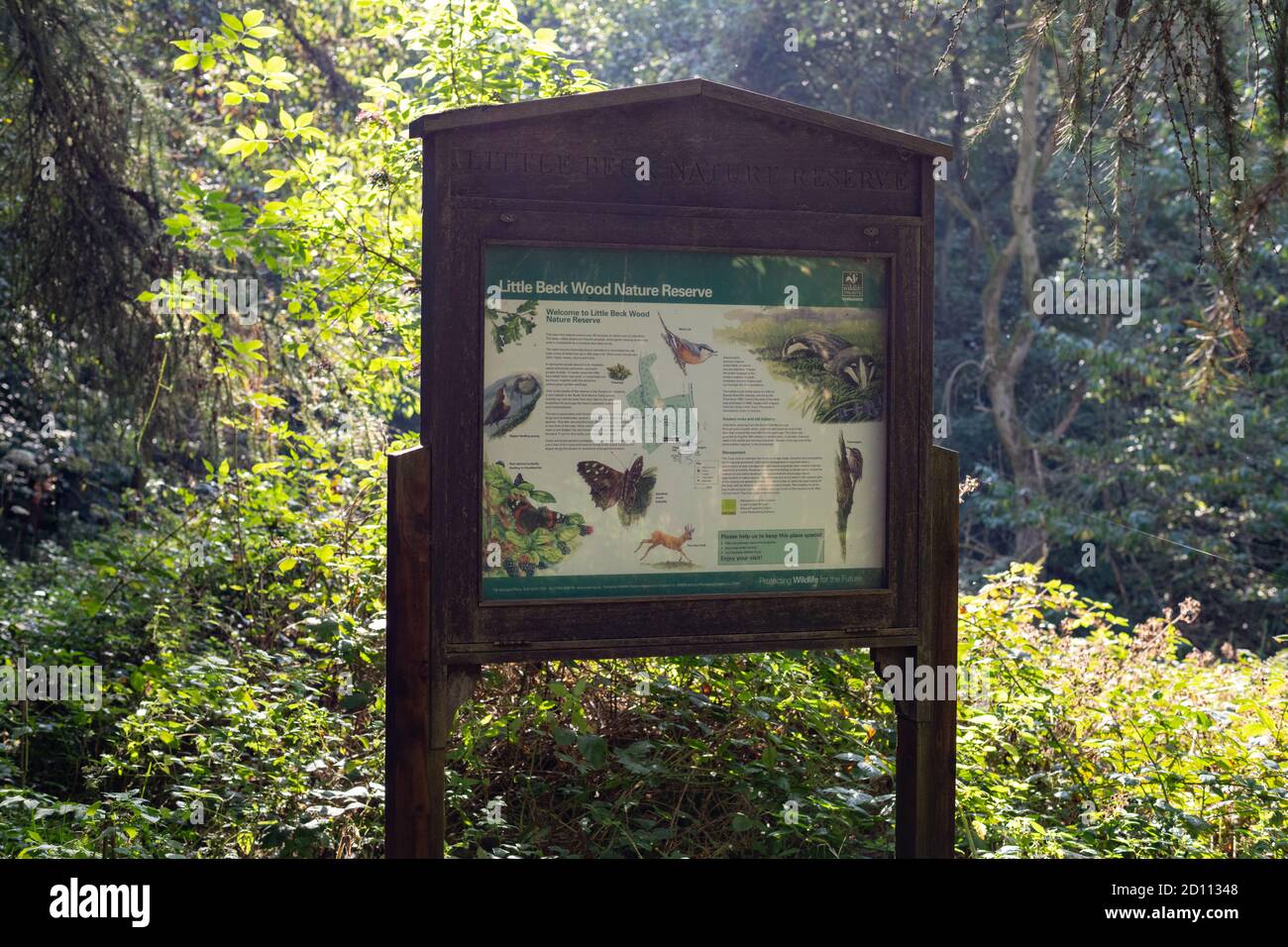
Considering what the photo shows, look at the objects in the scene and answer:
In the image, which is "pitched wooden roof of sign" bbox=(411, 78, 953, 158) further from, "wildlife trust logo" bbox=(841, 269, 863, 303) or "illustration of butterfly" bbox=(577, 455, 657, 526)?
"illustration of butterfly" bbox=(577, 455, 657, 526)

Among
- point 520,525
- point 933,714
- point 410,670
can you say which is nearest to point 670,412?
point 520,525

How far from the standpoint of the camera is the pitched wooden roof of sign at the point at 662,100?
321cm

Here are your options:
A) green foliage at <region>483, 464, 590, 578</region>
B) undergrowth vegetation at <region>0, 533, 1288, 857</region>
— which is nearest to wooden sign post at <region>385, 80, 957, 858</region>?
green foliage at <region>483, 464, 590, 578</region>

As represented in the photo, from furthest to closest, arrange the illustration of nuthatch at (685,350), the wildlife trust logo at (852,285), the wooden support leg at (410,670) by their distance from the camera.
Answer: the wildlife trust logo at (852,285) → the illustration of nuthatch at (685,350) → the wooden support leg at (410,670)

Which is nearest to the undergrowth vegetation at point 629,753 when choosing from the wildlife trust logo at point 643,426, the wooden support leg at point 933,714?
the wooden support leg at point 933,714

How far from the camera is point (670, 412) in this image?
134 inches

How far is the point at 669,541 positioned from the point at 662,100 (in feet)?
4.02

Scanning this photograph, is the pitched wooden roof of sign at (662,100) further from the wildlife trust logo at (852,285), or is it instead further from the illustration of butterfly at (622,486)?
the illustration of butterfly at (622,486)

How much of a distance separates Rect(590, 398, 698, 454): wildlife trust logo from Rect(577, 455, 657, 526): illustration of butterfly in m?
0.06

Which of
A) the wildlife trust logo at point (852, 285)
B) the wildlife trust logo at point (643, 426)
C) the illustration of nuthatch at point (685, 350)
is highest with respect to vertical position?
the wildlife trust logo at point (852, 285)

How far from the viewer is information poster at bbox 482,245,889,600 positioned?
329cm

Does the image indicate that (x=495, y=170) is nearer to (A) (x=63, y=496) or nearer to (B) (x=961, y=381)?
(A) (x=63, y=496)

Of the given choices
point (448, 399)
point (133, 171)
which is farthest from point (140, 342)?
point (448, 399)

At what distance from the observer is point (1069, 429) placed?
1808cm
